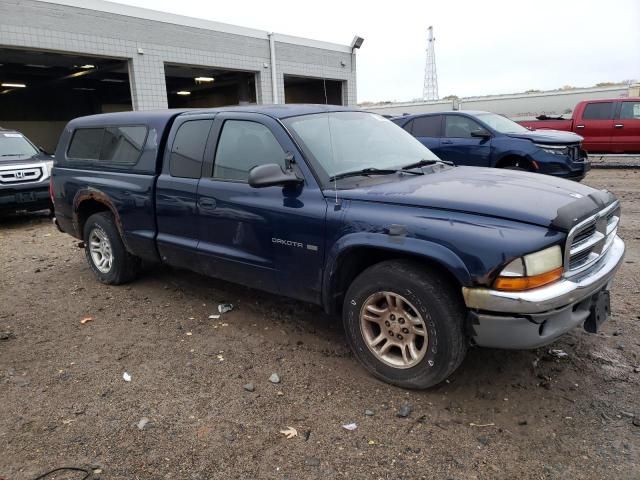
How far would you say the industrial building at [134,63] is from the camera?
502 inches

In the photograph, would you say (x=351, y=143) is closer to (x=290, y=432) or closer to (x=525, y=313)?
(x=525, y=313)

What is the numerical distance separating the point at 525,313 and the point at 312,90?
75.7ft

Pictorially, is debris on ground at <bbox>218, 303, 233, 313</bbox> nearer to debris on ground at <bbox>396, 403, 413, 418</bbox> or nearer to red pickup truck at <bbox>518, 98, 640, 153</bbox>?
debris on ground at <bbox>396, 403, 413, 418</bbox>

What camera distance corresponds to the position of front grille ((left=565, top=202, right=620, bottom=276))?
9.46ft

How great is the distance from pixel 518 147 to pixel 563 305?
667 cm

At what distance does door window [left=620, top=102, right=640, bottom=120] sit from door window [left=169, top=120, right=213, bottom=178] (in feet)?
41.5

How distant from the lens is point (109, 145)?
521cm

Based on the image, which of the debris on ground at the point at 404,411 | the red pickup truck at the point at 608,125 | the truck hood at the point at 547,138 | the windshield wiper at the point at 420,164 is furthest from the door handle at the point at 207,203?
the red pickup truck at the point at 608,125

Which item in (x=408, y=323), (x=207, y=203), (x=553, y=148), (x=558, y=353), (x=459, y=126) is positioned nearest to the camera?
(x=408, y=323)

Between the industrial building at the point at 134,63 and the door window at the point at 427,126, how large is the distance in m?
5.45

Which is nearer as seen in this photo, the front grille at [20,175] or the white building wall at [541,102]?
the front grille at [20,175]

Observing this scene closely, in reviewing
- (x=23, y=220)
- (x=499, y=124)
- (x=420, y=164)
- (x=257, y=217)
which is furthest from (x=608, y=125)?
(x=23, y=220)

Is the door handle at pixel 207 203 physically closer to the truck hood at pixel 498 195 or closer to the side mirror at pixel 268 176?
the side mirror at pixel 268 176

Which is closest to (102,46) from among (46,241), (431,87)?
(46,241)
